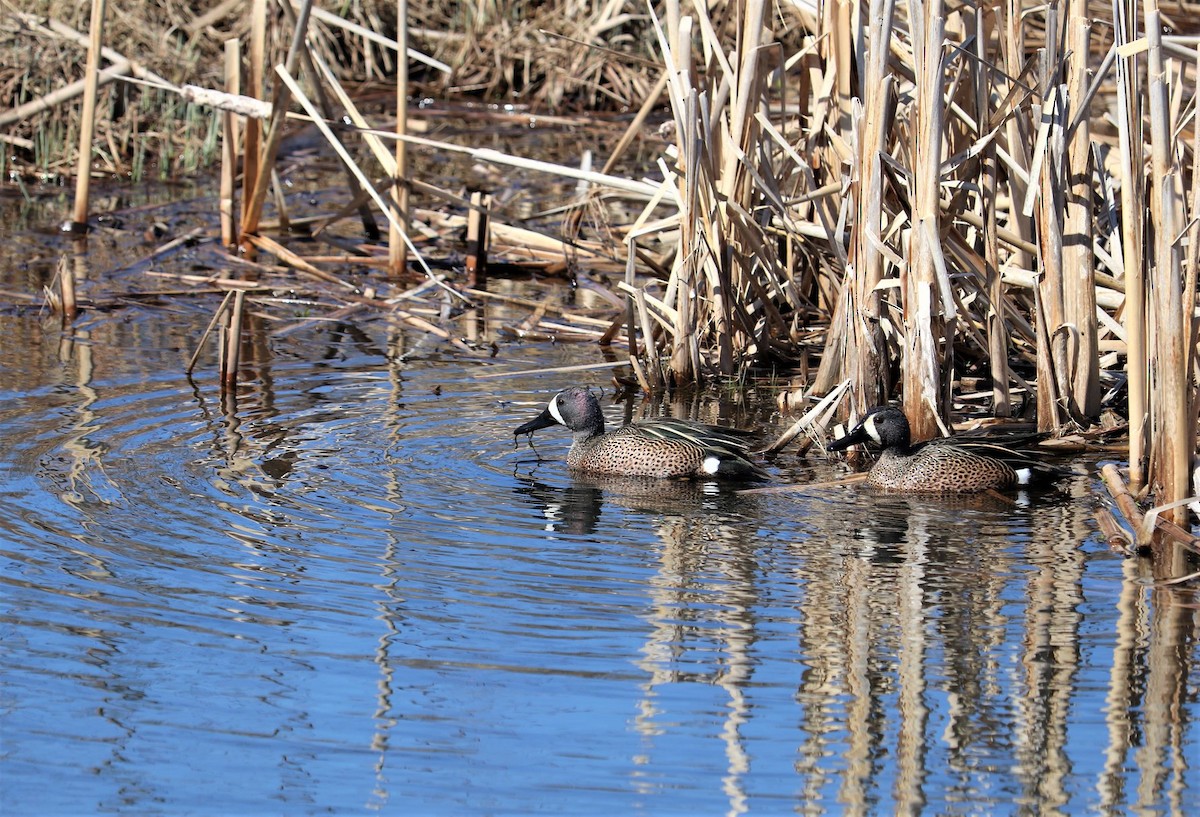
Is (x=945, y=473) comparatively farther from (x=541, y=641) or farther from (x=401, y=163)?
(x=401, y=163)

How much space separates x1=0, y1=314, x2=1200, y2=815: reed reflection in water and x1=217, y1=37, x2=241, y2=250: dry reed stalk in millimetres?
4226

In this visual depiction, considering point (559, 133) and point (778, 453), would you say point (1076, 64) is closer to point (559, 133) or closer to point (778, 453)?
point (778, 453)

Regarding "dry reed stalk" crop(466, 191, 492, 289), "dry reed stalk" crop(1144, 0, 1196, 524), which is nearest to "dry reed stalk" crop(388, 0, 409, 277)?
"dry reed stalk" crop(466, 191, 492, 289)

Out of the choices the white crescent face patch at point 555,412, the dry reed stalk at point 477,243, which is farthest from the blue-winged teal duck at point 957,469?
the dry reed stalk at point 477,243

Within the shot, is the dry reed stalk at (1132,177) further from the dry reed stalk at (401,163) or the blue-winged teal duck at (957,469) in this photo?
the dry reed stalk at (401,163)

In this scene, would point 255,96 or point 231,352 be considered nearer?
point 231,352

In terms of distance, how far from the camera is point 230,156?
38.2ft

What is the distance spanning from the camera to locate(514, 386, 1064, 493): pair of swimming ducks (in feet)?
23.0

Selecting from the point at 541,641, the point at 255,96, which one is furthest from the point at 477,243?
the point at 541,641

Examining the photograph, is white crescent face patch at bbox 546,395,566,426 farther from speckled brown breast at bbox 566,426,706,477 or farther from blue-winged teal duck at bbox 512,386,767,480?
speckled brown breast at bbox 566,426,706,477

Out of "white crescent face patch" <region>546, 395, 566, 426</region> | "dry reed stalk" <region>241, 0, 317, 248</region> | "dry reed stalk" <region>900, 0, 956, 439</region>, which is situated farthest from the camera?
"dry reed stalk" <region>241, 0, 317, 248</region>

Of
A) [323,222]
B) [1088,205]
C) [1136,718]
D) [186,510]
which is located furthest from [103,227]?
[1136,718]

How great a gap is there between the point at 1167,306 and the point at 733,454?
205 centimetres

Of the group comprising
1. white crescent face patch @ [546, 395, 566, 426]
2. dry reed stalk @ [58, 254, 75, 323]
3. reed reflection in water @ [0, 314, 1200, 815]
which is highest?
dry reed stalk @ [58, 254, 75, 323]
